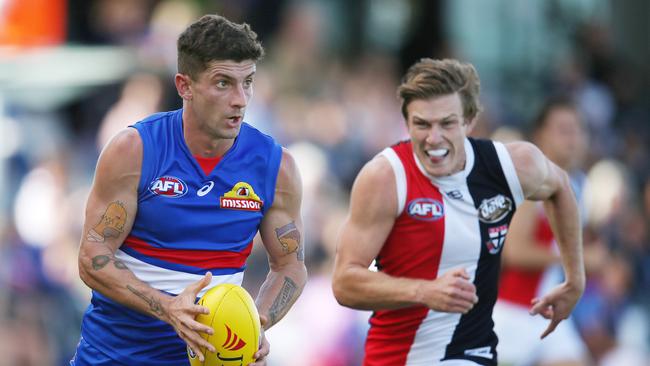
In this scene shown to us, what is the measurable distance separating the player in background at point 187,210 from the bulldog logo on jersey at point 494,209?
3.62 ft

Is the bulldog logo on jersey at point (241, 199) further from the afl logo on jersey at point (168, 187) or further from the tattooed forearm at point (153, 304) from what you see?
the tattooed forearm at point (153, 304)

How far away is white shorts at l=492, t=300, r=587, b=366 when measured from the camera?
966 cm

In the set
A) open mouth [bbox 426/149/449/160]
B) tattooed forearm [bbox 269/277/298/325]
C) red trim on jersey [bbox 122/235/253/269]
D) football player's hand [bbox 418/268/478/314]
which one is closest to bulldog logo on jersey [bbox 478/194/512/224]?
open mouth [bbox 426/149/449/160]

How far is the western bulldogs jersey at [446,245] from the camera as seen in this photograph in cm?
730

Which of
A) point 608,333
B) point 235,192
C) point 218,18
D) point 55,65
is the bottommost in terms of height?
point 608,333

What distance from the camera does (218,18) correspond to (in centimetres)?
655

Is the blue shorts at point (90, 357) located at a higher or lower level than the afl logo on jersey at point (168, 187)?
lower

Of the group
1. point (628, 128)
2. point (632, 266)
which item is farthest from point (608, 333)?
point (628, 128)

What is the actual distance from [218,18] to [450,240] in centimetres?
181

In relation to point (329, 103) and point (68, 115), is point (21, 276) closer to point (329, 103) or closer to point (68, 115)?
point (68, 115)

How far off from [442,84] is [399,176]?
21.8 inches

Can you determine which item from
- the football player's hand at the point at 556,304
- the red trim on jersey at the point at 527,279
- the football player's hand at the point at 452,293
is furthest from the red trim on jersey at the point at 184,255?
the red trim on jersey at the point at 527,279

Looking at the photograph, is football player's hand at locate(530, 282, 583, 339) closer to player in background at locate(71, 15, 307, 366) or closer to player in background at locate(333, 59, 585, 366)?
player in background at locate(333, 59, 585, 366)

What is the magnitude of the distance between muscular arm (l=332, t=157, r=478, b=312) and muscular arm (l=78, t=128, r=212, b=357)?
1170 mm
